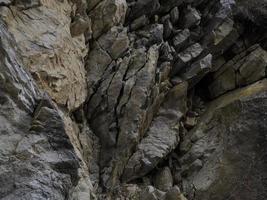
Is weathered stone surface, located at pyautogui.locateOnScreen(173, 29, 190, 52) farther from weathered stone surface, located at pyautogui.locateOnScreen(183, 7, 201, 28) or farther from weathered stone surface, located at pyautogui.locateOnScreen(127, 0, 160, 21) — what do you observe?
weathered stone surface, located at pyautogui.locateOnScreen(127, 0, 160, 21)

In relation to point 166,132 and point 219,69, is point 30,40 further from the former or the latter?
point 219,69

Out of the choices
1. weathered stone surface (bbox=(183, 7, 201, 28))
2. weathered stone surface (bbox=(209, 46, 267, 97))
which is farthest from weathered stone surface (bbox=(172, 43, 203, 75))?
weathered stone surface (bbox=(209, 46, 267, 97))

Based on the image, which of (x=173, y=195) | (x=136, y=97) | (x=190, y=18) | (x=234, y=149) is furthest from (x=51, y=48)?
(x=190, y=18)

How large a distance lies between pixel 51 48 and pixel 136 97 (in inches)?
252

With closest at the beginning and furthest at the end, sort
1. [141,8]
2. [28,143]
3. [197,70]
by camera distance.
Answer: [28,143], [141,8], [197,70]

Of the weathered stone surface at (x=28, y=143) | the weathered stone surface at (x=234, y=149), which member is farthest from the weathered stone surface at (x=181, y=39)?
the weathered stone surface at (x=28, y=143)

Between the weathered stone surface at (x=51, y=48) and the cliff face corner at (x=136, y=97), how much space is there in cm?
7

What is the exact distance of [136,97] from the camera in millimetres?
26500

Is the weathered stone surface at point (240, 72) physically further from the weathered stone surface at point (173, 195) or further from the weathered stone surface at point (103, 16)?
the weathered stone surface at point (173, 195)

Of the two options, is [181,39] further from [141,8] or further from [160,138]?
[160,138]

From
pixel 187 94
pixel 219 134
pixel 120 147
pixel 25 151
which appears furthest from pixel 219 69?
pixel 25 151

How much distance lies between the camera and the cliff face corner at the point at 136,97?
17.2 m

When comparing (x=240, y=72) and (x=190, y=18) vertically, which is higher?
(x=190, y=18)

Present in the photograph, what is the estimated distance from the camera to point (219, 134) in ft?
95.0
